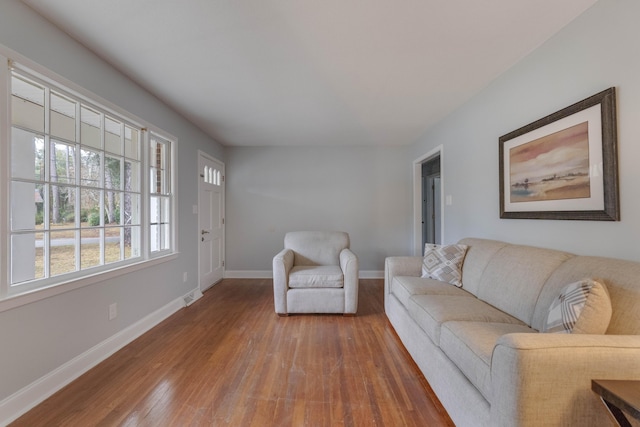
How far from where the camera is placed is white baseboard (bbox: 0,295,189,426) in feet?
4.72

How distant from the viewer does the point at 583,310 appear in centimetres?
114

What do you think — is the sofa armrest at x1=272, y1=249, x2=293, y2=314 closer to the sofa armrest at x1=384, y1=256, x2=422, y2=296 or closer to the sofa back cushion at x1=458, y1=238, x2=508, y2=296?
the sofa armrest at x1=384, y1=256, x2=422, y2=296

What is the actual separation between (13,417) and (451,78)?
390 centimetres

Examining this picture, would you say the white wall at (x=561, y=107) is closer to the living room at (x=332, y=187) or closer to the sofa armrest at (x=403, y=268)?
the living room at (x=332, y=187)

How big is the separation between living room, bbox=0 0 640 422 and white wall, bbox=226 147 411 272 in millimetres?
19

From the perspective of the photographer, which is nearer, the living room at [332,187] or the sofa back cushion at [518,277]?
the living room at [332,187]

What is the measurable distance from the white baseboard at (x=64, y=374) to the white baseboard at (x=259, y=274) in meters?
2.07

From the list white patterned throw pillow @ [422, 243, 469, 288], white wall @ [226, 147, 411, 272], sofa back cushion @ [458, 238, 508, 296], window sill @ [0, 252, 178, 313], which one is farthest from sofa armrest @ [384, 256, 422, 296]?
window sill @ [0, 252, 178, 313]

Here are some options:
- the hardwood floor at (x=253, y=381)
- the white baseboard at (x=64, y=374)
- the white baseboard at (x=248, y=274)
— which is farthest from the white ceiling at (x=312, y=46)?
the white baseboard at (x=248, y=274)

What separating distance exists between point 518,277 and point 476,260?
503 mm

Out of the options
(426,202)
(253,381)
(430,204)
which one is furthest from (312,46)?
(430,204)

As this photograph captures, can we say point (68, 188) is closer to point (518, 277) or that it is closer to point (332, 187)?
point (518, 277)

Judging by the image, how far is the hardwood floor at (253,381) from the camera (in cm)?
147

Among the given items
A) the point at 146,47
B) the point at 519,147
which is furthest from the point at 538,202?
the point at 146,47
